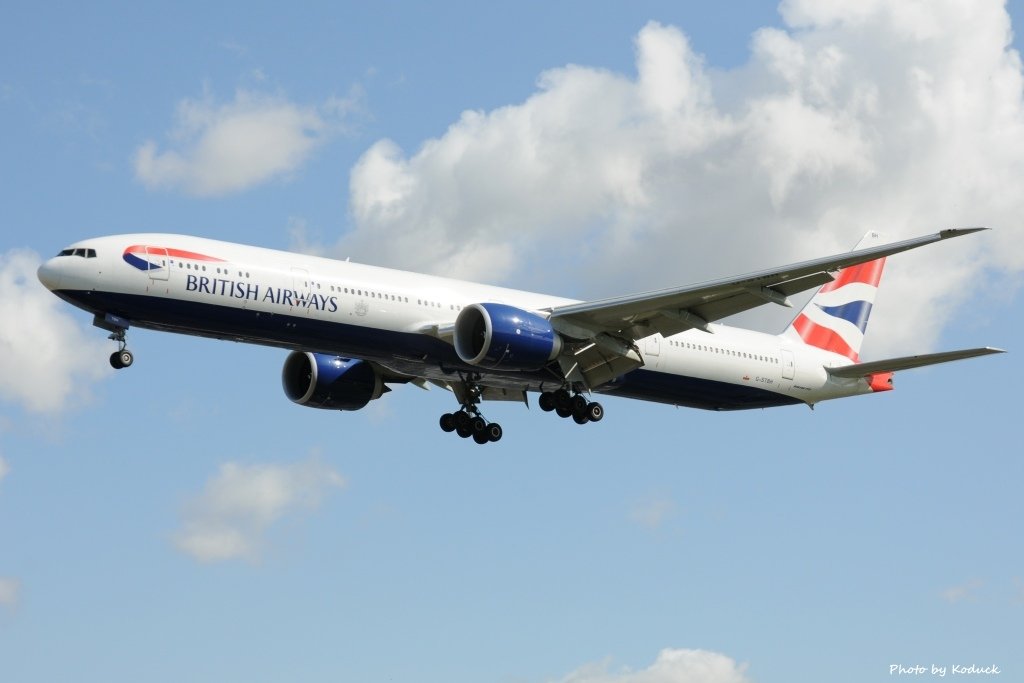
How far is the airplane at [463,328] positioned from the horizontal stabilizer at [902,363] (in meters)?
0.06

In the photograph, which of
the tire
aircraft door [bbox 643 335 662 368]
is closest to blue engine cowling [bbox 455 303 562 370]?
the tire

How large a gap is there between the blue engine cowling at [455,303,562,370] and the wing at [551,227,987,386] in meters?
1.42

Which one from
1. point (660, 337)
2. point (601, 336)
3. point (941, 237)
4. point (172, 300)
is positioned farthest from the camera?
point (660, 337)

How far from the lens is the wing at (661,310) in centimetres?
3712

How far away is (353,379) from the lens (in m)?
46.3

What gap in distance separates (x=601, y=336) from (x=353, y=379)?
31.2 feet

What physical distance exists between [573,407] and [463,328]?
620cm

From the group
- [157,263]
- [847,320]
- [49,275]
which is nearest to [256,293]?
[157,263]

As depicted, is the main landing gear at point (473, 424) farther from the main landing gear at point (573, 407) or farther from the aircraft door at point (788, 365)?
the aircraft door at point (788, 365)

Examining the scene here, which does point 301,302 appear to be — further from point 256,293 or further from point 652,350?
point 652,350

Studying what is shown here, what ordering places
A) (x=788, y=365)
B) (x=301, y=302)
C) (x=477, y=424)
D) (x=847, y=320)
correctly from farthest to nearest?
1. (x=847, y=320)
2. (x=788, y=365)
3. (x=477, y=424)
4. (x=301, y=302)

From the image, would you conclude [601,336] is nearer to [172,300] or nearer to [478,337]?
[478,337]

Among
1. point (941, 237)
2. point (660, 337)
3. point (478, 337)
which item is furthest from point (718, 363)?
point (941, 237)

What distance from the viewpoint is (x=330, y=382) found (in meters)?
46.1
